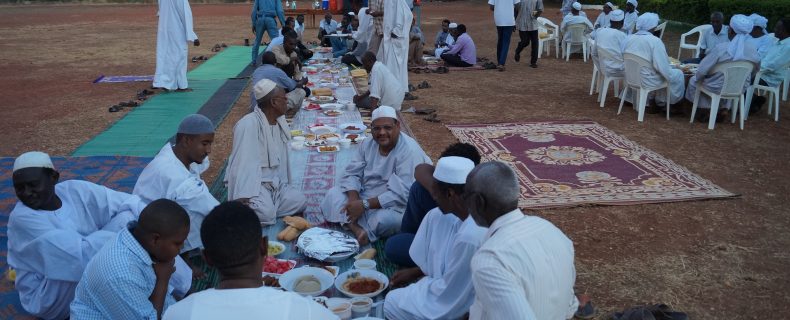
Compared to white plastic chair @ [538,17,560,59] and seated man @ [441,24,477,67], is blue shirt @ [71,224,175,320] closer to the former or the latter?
seated man @ [441,24,477,67]

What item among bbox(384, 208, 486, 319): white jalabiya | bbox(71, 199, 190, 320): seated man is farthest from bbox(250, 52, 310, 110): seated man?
bbox(71, 199, 190, 320): seated man

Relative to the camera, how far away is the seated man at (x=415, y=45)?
12.0 m

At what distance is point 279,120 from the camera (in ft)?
14.8

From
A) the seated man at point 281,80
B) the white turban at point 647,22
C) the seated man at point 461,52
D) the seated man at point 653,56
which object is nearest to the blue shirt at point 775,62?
the seated man at point 653,56

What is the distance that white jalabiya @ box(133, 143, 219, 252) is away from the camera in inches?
137

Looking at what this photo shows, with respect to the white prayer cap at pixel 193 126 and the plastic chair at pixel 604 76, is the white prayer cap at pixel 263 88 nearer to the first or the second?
the white prayer cap at pixel 193 126

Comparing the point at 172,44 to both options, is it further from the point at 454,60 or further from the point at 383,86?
the point at 454,60

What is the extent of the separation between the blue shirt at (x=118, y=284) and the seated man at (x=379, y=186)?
165 centimetres

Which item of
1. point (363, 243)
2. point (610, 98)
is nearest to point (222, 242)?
point (363, 243)

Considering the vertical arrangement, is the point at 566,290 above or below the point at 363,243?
above

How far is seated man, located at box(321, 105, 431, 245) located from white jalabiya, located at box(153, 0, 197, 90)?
243 inches

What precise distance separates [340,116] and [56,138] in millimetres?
3311

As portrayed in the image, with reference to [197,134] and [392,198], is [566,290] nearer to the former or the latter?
[392,198]

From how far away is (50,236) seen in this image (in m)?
2.89
